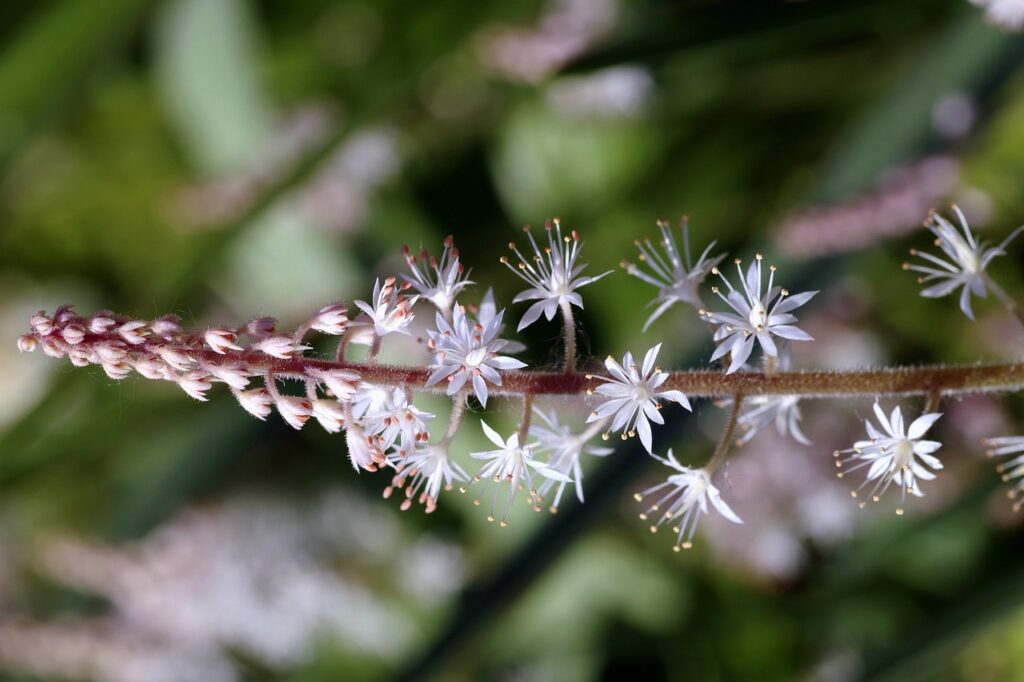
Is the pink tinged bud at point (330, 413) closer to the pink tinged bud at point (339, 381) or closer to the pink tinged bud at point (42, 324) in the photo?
the pink tinged bud at point (339, 381)

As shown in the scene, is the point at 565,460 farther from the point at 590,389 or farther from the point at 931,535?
the point at 931,535

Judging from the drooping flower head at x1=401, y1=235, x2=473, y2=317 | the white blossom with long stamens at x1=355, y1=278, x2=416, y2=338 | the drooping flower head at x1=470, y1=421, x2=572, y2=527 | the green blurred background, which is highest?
the green blurred background

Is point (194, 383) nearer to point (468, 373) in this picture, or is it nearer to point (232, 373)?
point (232, 373)

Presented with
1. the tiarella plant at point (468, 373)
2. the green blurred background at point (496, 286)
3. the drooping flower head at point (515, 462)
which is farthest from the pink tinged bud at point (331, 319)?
the green blurred background at point (496, 286)

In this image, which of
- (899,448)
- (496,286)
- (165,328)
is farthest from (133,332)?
(496,286)

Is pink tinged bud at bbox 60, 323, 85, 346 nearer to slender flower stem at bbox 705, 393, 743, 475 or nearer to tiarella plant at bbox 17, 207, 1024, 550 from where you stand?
tiarella plant at bbox 17, 207, 1024, 550

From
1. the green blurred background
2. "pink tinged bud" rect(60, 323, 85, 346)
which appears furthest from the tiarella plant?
the green blurred background

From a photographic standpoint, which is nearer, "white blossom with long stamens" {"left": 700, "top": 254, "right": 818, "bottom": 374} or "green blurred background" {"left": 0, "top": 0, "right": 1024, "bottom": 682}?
"white blossom with long stamens" {"left": 700, "top": 254, "right": 818, "bottom": 374}
